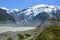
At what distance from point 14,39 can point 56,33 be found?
2634 cm

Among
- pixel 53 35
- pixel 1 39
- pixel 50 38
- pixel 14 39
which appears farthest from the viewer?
pixel 1 39

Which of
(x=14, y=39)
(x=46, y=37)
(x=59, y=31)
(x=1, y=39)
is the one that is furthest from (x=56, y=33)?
(x=1, y=39)

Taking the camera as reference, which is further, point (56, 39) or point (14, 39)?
point (14, 39)

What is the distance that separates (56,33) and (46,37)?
6.54 m

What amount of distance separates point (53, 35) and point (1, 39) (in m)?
40.8

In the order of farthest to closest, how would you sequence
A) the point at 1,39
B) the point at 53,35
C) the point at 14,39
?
the point at 1,39 < the point at 14,39 < the point at 53,35

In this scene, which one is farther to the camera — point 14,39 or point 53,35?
point 14,39

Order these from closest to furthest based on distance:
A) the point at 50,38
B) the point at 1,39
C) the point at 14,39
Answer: the point at 50,38, the point at 14,39, the point at 1,39

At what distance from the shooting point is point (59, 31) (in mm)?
65438

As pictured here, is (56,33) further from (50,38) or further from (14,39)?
(14,39)

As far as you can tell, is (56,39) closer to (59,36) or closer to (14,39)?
(59,36)

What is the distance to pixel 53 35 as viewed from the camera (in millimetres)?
62000

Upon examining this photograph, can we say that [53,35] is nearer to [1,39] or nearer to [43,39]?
[43,39]

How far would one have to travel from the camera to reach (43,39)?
198ft
